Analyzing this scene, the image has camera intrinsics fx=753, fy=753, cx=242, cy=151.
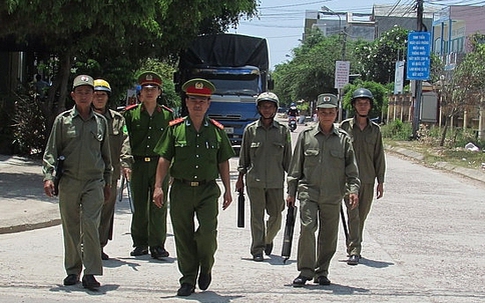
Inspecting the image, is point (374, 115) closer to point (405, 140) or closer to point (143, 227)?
point (405, 140)

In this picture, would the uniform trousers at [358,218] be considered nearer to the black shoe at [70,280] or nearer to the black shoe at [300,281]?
the black shoe at [300,281]

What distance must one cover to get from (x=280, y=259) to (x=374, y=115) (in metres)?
49.7

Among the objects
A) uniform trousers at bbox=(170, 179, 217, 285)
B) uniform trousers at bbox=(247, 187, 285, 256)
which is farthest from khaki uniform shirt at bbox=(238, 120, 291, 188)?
uniform trousers at bbox=(170, 179, 217, 285)

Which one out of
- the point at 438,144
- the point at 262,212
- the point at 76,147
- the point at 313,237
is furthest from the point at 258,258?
the point at 438,144

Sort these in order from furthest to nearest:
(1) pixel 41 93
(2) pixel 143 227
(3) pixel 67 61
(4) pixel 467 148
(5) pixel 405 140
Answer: (5) pixel 405 140 → (4) pixel 467 148 → (1) pixel 41 93 → (3) pixel 67 61 → (2) pixel 143 227

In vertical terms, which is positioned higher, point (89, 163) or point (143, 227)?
point (89, 163)

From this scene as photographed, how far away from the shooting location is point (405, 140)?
38000 mm

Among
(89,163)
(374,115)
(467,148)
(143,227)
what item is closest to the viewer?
(89,163)

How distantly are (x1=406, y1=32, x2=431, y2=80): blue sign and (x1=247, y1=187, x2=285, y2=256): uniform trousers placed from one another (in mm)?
26767

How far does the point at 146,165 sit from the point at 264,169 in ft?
4.54

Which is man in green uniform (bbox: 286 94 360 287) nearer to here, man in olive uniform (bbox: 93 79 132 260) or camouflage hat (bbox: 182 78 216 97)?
camouflage hat (bbox: 182 78 216 97)

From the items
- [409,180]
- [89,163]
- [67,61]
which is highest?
[67,61]

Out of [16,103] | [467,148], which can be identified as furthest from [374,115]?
[16,103]

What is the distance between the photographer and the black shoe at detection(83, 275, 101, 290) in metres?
7.05
